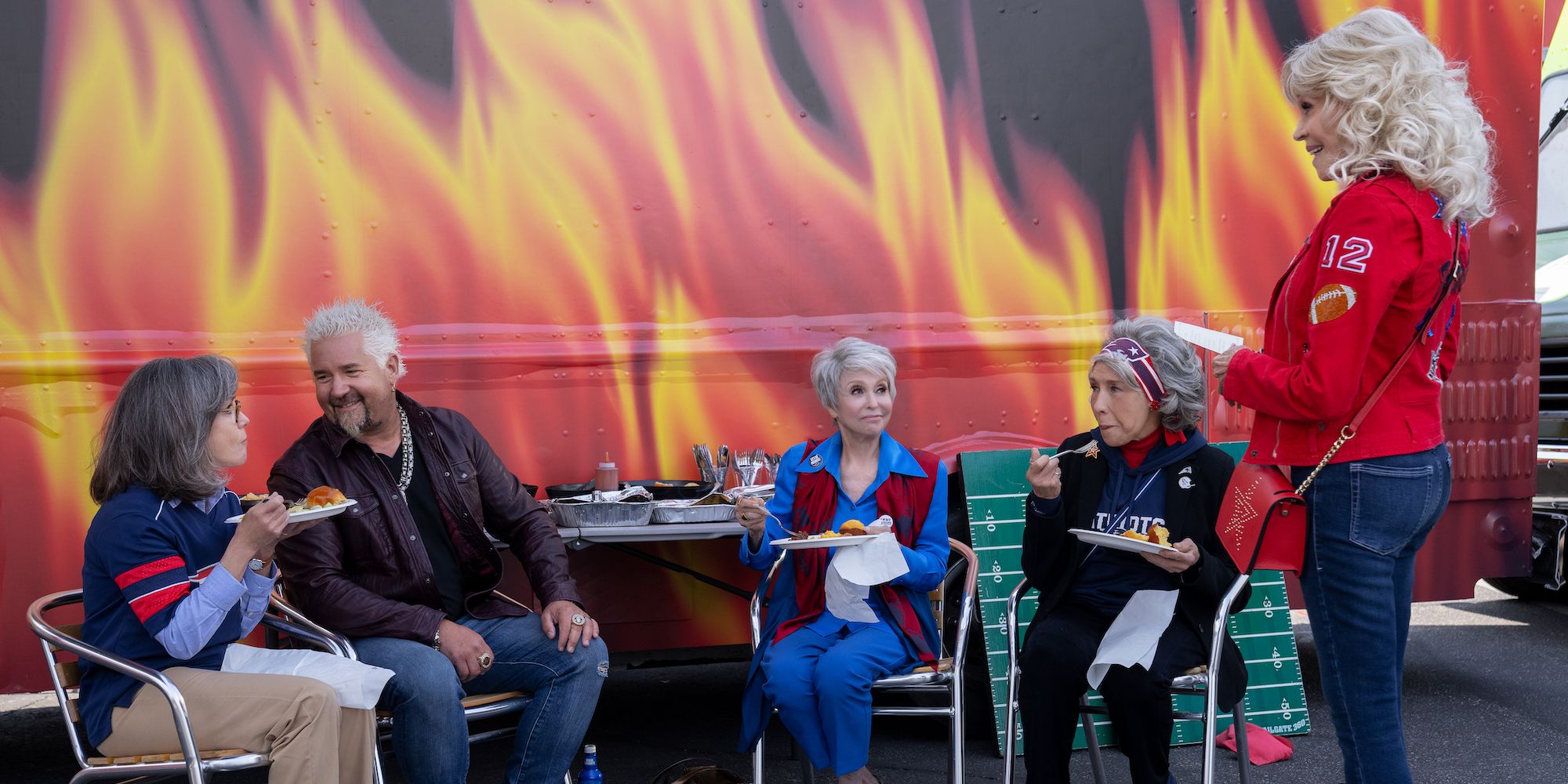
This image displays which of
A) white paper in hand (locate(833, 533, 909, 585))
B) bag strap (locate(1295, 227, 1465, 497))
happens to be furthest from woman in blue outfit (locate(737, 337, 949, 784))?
bag strap (locate(1295, 227, 1465, 497))

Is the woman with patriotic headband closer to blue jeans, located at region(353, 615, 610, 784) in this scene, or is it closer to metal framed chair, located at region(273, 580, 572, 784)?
blue jeans, located at region(353, 615, 610, 784)

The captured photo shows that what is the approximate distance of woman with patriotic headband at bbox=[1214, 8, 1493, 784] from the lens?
222cm

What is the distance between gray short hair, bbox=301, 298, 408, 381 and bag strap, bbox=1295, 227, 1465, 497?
2284mm

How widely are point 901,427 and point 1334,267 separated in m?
1.81

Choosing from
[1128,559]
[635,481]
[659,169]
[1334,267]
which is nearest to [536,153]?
[659,169]

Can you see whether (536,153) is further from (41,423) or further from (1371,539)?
(1371,539)

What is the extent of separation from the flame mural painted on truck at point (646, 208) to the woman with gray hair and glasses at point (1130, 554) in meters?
0.81

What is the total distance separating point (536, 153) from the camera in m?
3.64

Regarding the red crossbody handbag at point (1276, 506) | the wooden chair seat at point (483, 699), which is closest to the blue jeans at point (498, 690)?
the wooden chair seat at point (483, 699)

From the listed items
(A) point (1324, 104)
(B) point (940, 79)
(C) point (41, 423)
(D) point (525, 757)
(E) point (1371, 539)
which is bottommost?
(D) point (525, 757)

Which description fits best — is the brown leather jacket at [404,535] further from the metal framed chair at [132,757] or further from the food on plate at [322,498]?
the metal framed chair at [132,757]

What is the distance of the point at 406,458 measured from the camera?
3201 millimetres

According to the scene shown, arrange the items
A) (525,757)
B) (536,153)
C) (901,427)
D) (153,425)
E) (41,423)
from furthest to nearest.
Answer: (901,427)
(536,153)
(41,423)
(525,757)
(153,425)

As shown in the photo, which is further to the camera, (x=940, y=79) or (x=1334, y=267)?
(x=940, y=79)
